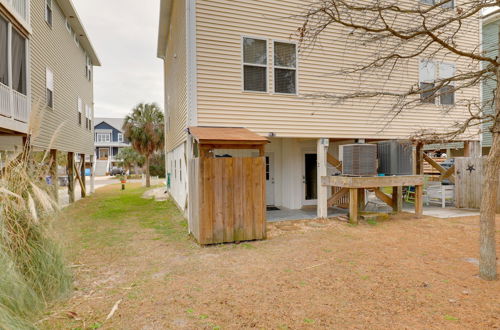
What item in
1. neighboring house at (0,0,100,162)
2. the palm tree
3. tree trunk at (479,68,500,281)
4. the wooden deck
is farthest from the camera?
the palm tree

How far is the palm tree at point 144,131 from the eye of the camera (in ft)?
71.7

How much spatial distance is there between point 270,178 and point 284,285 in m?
7.16

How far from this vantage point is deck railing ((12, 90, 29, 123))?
26.6ft

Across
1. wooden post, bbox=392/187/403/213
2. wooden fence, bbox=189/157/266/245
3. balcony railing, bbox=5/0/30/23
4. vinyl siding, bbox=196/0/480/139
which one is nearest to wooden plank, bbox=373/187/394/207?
wooden post, bbox=392/187/403/213

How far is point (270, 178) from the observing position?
36.9ft

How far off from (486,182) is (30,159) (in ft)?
21.4

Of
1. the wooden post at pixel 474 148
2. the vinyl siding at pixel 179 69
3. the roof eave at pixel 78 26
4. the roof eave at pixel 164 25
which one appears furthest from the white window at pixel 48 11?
the wooden post at pixel 474 148

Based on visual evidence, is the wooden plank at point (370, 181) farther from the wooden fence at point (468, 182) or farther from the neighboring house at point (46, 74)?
the neighboring house at point (46, 74)

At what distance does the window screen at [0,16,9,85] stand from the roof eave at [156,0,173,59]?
5.04 m

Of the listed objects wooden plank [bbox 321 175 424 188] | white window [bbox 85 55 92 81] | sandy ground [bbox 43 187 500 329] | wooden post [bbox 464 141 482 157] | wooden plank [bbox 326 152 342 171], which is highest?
white window [bbox 85 55 92 81]

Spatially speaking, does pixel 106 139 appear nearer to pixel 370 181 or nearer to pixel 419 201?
pixel 370 181

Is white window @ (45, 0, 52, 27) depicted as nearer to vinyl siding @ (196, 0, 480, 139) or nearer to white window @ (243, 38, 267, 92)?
vinyl siding @ (196, 0, 480, 139)

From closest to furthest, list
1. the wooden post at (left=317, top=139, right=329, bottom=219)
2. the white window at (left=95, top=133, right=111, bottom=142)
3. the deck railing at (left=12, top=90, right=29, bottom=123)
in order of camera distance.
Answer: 1. the deck railing at (left=12, top=90, right=29, bottom=123)
2. the wooden post at (left=317, top=139, right=329, bottom=219)
3. the white window at (left=95, top=133, right=111, bottom=142)

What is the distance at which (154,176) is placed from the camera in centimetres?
3356
